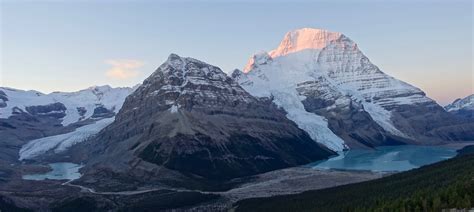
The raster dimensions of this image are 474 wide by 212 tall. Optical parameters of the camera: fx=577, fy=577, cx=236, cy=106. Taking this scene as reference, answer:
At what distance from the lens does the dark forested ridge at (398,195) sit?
3772 inches

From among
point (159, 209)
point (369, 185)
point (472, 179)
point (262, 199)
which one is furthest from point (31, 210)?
point (472, 179)

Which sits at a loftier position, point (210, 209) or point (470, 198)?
point (470, 198)

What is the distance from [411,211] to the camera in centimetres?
9888

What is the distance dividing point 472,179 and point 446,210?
2005 cm

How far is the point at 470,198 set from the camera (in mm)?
87062

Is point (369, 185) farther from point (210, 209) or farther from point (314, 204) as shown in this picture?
point (210, 209)

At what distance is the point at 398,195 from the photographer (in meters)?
135

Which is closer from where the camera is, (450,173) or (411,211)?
(411,211)

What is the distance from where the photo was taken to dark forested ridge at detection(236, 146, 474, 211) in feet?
314

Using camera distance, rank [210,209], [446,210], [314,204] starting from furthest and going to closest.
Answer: [210,209]
[314,204]
[446,210]

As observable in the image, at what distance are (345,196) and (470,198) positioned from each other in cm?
7496

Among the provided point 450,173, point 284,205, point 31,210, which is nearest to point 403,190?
point 450,173

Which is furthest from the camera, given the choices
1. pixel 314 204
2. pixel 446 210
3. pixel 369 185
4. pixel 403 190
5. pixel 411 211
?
pixel 369 185

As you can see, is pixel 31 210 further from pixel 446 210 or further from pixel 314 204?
pixel 446 210
